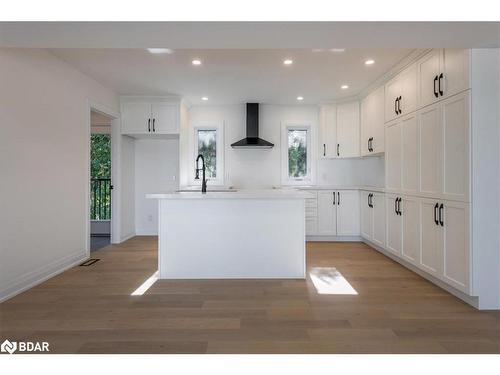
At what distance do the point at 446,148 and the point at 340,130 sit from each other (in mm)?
2599

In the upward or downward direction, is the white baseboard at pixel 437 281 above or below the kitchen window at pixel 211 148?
below

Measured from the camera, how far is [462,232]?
2.44 m

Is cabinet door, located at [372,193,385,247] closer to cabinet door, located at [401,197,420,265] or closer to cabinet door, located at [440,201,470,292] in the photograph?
cabinet door, located at [401,197,420,265]

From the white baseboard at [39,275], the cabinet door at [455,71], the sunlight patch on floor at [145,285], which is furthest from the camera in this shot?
the sunlight patch on floor at [145,285]

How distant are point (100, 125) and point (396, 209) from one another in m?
5.39

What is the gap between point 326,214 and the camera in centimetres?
500

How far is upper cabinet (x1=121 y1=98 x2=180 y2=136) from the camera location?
4.84 m

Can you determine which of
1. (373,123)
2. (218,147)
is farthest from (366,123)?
(218,147)

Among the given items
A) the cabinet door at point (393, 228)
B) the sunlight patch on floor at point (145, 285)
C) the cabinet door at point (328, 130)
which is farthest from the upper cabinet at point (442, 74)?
the sunlight patch on floor at point (145, 285)

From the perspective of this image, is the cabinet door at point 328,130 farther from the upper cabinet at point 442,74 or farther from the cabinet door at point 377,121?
the upper cabinet at point 442,74

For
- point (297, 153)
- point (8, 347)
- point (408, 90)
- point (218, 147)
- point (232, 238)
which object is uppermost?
point (408, 90)

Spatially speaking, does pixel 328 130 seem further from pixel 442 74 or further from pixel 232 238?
pixel 232 238

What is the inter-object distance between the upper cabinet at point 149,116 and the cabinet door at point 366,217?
314 cm

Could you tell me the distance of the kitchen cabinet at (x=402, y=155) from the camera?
3197 millimetres
